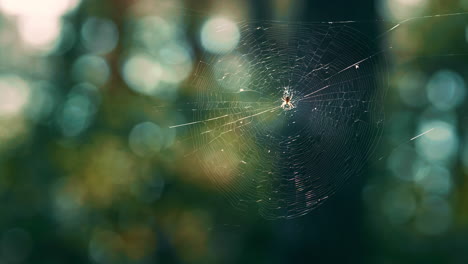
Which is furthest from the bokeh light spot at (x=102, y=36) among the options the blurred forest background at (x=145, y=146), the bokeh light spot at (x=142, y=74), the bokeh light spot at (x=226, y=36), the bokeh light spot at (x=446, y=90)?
the bokeh light spot at (x=446, y=90)

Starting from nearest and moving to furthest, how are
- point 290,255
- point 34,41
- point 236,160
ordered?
point 236,160, point 290,255, point 34,41

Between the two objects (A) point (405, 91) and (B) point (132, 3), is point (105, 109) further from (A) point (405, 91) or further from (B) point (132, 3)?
(A) point (405, 91)

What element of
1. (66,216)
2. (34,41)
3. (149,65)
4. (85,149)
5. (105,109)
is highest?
(34,41)

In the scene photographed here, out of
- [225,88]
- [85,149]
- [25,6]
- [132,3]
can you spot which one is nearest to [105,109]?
[85,149]

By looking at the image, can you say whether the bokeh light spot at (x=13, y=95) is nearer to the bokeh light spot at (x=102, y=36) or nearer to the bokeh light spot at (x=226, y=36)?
the bokeh light spot at (x=102, y=36)

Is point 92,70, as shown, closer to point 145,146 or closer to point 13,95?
point 145,146

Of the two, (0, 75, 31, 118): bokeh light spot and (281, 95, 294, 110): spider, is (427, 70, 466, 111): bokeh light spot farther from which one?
(0, 75, 31, 118): bokeh light spot

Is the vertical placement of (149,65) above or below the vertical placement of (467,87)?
above
